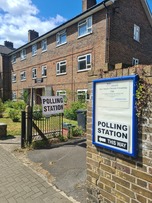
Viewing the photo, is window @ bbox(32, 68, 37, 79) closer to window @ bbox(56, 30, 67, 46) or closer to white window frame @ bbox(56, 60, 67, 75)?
white window frame @ bbox(56, 60, 67, 75)

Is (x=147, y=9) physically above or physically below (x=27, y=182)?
above

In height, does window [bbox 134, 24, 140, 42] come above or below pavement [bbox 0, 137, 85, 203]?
above

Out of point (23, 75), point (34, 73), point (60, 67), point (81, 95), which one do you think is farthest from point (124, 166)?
point (23, 75)

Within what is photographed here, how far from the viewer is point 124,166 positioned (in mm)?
2475

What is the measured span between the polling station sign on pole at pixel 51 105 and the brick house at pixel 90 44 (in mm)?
7895

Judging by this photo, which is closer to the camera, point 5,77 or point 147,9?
point 147,9

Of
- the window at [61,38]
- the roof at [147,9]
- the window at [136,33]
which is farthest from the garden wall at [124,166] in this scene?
the roof at [147,9]

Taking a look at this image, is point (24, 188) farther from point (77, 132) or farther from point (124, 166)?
point (77, 132)

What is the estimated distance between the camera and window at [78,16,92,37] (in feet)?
52.6

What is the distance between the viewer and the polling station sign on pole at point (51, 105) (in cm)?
682

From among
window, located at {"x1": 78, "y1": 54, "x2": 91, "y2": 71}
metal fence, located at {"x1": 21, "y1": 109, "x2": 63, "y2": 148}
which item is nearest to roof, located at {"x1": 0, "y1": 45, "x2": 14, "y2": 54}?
window, located at {"x1": 78, "y1": 54, "x2": 91, "y2": 71}

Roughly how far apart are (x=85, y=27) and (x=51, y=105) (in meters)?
11.8

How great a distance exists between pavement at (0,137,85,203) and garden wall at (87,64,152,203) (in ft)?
2.51

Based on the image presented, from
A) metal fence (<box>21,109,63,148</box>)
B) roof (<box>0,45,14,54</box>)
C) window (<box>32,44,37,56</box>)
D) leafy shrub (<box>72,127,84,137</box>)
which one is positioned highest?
roof (<box>0,45,14,54</box>)
